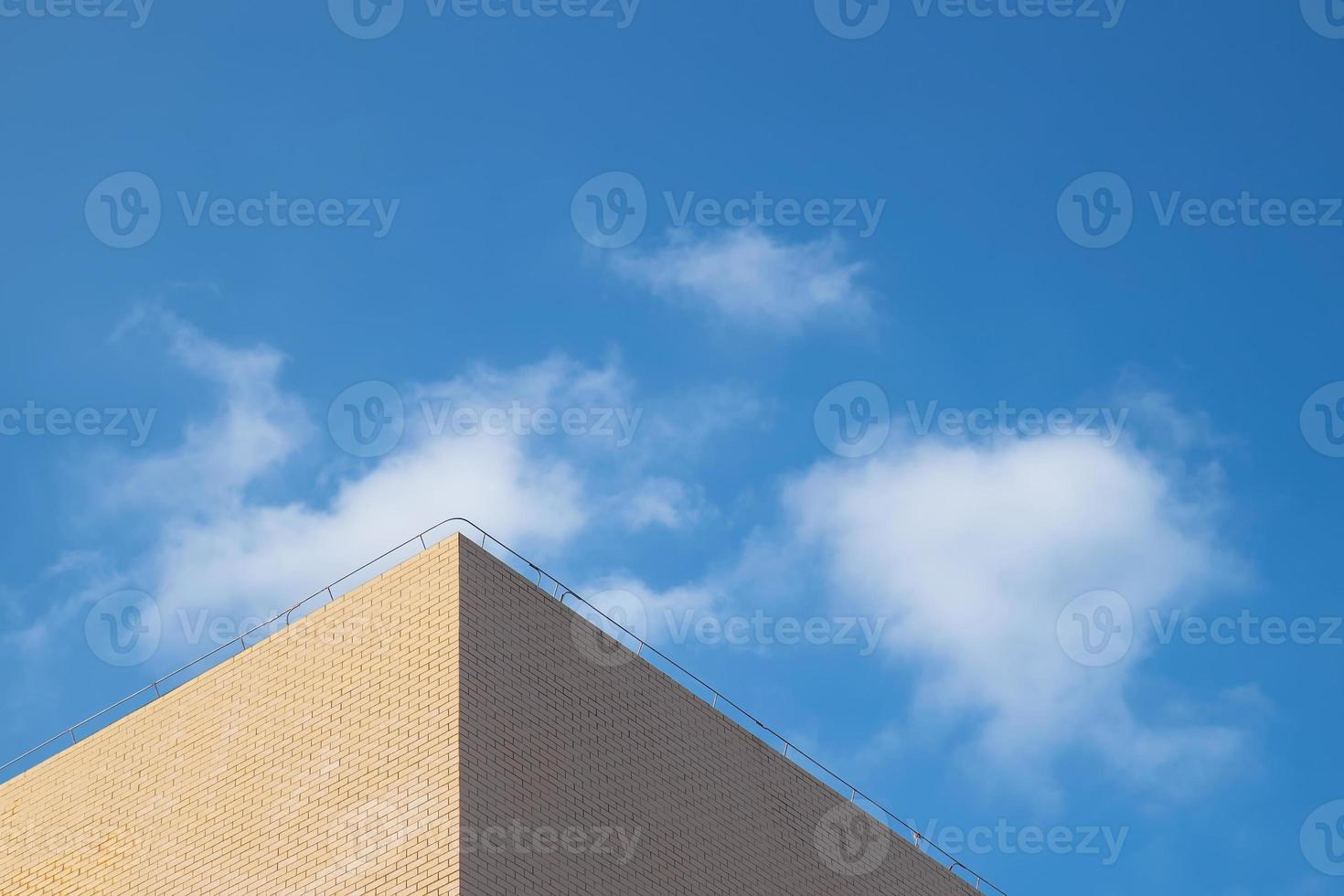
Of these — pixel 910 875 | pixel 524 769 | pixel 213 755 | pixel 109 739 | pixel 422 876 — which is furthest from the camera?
pixel 910 875

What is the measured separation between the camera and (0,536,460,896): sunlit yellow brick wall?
17.5 meters

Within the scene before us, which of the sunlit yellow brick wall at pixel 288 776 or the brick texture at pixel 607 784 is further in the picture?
the brick texture at pixel 607 784

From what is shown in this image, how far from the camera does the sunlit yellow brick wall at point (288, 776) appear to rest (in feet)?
57.5

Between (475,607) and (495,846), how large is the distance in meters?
2.83

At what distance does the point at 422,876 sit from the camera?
16797 millimetres

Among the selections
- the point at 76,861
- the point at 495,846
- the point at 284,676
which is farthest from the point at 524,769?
the point at 76,861

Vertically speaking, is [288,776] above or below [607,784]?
below

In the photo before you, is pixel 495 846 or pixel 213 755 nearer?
pixel 495 846

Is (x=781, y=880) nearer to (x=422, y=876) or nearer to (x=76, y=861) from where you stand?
(x=422, y=876)

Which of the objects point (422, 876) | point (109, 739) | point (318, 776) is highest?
point (109, 739)

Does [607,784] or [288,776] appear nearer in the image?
[288,776]

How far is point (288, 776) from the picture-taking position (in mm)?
18750

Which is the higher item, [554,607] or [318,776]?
[554,607]

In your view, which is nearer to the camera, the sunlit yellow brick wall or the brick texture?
the sunlit yellow brick wall
